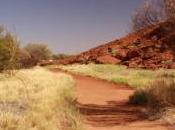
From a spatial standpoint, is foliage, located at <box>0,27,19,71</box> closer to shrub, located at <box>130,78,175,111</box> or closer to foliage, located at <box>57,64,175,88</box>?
foliage, located at <box>57,64,175,88</box>

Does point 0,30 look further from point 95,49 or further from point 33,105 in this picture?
point 95,49

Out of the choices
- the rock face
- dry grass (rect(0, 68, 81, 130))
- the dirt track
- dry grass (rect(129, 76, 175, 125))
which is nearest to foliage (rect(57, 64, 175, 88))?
the dirt track

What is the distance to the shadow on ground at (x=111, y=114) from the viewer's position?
1374 centimetres

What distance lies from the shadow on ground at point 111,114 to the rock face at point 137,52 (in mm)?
29810

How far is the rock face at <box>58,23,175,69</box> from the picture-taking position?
54.5 meters

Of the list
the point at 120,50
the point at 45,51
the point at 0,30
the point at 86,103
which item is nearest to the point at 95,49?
the point at 120,50

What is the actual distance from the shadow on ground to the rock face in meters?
29.8

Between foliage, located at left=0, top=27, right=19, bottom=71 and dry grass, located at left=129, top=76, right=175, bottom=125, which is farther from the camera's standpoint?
foliage, located at left=0, top=27, right=19, bottom=71

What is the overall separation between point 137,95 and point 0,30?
627 inches

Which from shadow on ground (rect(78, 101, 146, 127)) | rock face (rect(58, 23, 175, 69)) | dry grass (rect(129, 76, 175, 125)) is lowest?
shadow on ground (rect(78, 101, 146, 127))

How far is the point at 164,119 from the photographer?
13.1 meters

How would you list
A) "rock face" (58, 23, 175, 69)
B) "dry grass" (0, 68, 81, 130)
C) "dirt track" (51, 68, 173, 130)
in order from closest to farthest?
"dry grass" (0, 68, 81, 130), "dirt track" (51, 68, 173, 130), "rock face" (58, 23, 175, 69)

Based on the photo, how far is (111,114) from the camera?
51.0 feet

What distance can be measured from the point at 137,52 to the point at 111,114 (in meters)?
47.4
